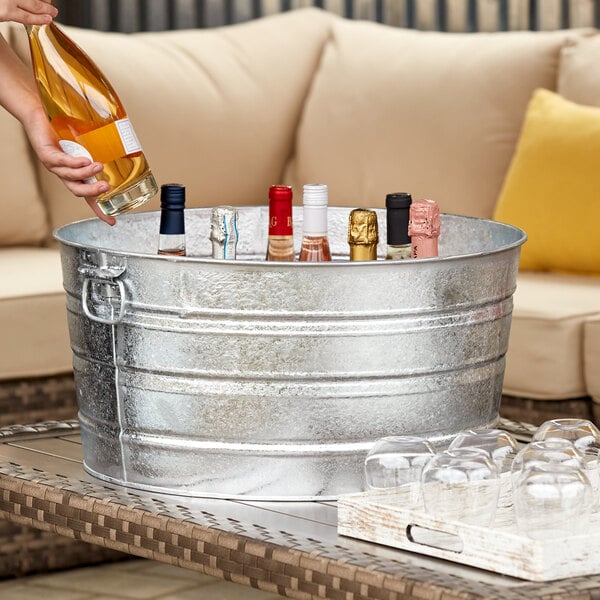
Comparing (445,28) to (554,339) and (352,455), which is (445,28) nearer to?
(554,339)

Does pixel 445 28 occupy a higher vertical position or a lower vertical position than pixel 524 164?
higher

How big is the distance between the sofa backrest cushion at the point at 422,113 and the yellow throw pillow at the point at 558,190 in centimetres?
15

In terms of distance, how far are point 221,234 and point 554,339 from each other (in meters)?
0.83

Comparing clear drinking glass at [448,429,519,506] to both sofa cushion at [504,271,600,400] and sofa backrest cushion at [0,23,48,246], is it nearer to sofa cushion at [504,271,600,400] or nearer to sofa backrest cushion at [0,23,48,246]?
sofa cushion at [504,271,600,400]

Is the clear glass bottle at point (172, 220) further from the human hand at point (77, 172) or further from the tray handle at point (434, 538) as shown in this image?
the tray handle at point (434, 538)

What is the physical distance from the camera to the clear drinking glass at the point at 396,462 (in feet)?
3.69

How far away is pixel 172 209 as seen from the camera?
1.34 metres

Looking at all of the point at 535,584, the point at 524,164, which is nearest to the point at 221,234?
the point at 535,584

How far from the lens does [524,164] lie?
2.44 meters

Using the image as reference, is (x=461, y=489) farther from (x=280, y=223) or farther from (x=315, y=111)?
(x=315, y=111)

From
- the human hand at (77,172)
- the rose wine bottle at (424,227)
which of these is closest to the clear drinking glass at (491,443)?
the rose wine bottle at (424,227)

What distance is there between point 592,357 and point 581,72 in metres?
0.77

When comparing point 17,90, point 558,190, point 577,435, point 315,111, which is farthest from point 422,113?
point 577,435

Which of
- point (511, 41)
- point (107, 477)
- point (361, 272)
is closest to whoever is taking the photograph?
point (361, 272)
